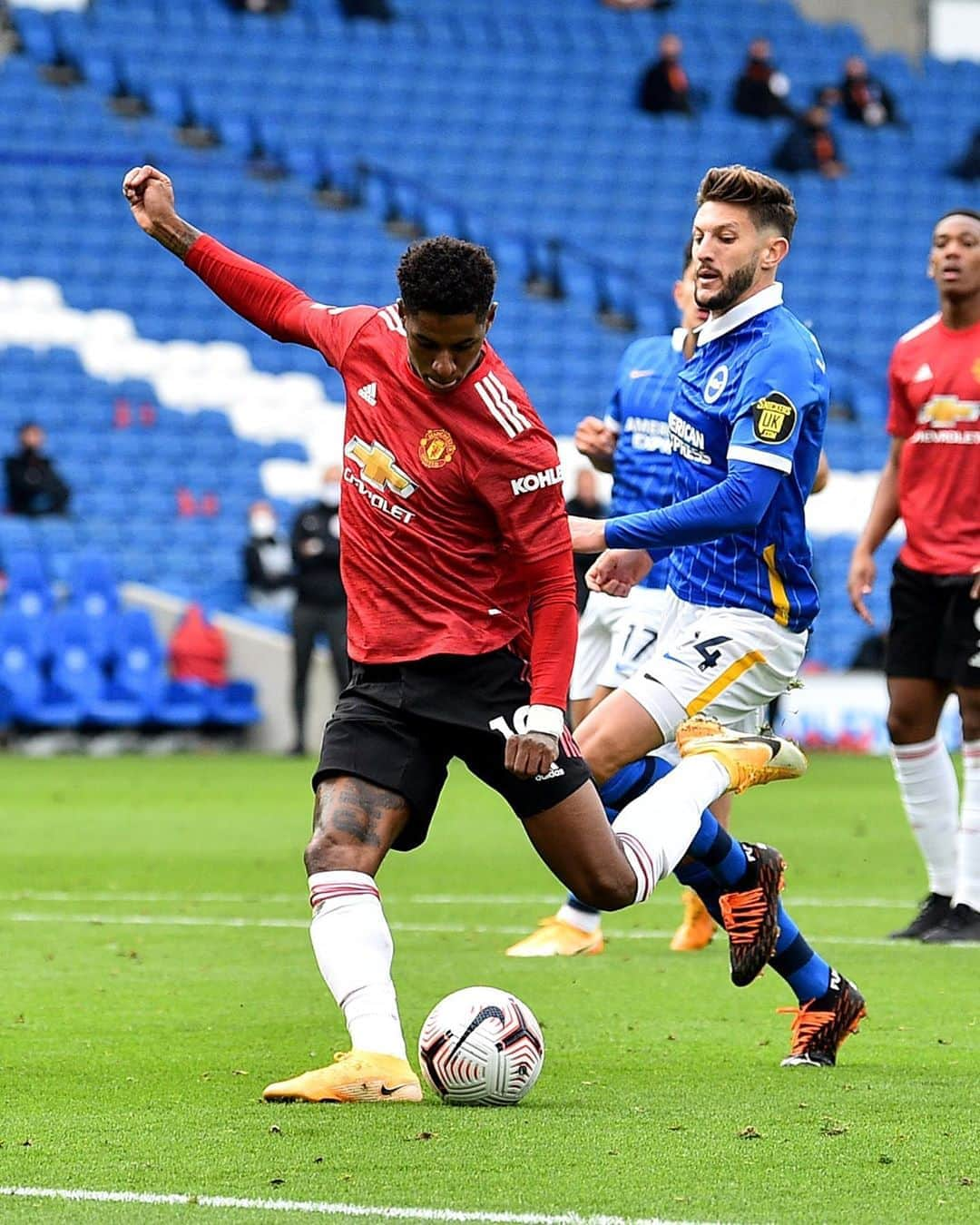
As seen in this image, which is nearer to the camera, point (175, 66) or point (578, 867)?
point (578, 867)

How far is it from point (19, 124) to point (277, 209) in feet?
9.73

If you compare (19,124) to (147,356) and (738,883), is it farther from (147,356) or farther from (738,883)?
(738,883)

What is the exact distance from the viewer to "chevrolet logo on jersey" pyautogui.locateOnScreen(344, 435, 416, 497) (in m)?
5.42

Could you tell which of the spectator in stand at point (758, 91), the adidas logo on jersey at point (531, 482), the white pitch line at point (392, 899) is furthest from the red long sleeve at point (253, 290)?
the spectator in stand at point (758, 91)

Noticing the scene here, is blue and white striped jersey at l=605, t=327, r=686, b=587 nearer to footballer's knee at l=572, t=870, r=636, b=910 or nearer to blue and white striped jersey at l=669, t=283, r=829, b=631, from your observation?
blue and white striped jersey at l=669, t=283, r=829, b=631

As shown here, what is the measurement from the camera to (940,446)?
8.66 m

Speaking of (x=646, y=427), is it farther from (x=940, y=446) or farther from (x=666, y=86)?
(x=666, y=86)

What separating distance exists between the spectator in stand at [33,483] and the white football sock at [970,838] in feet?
43.1

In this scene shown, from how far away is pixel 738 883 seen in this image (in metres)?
5.94

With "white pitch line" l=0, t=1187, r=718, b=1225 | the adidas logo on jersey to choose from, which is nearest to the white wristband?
the adidas logo on jersey

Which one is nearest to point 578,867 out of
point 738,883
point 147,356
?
point 738,883

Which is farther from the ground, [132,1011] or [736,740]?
[736,740]

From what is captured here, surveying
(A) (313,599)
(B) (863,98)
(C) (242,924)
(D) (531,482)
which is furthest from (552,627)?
(B) (863,98)

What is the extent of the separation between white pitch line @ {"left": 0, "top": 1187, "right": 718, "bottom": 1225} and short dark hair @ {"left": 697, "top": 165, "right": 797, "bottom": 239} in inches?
121
